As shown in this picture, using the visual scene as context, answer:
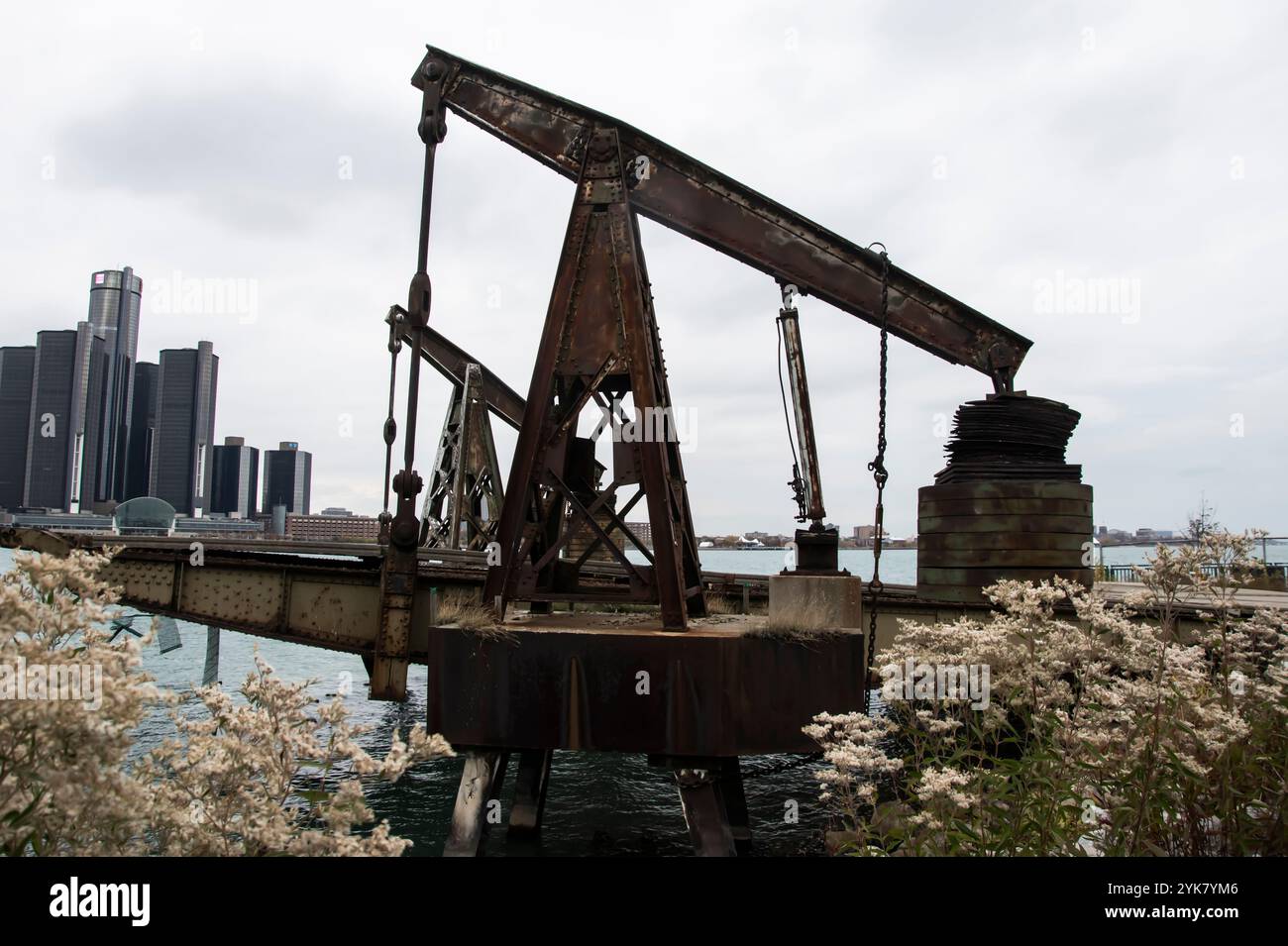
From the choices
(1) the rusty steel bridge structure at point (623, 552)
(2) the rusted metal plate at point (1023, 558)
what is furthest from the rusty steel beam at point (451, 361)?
(2) the rusted metal plate at point (1023, 558)

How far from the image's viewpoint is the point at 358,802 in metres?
2.36

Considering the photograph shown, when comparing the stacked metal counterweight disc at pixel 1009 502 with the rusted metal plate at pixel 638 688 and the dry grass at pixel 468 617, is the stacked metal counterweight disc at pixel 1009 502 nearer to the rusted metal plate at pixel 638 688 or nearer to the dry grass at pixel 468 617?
the rusted metal plate at pixel 638 688

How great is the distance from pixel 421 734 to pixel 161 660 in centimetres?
4488

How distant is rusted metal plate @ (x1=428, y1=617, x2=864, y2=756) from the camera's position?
7566 millimetres

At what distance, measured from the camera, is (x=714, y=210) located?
1073cm

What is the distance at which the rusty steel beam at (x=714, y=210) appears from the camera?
1020cm

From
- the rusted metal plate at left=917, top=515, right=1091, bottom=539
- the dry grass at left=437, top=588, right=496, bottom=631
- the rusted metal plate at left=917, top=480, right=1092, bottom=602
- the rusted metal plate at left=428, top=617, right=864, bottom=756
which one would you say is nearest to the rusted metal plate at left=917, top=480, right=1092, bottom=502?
the rusted metal plate at left=917, top=480, right=1092, bottom=602

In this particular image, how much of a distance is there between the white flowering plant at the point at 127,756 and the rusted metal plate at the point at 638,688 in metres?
4.97

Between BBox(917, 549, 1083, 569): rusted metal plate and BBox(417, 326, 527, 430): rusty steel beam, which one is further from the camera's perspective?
BBox(417, 326, 527, 430): rusty steel beam

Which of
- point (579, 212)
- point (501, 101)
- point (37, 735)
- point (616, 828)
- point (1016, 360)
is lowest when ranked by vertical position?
point (616, 828)

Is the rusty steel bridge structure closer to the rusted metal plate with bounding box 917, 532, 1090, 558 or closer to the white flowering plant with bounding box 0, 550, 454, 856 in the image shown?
the rusted metal plate with bounding box 917, 532, 1090, 558

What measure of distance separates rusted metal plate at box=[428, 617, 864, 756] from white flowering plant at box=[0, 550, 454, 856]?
4.97 metres
